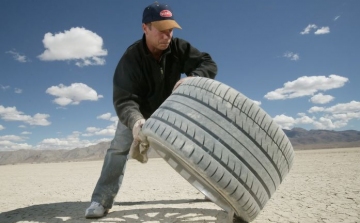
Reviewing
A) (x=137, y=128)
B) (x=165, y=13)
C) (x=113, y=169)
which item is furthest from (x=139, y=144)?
(x=165, y=13)

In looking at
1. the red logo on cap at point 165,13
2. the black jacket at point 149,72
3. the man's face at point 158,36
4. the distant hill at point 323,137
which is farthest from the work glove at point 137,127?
the distant hill at point 323,137

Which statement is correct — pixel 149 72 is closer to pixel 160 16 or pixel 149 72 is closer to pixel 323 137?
pixel 160 16

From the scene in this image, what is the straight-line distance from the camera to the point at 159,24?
233cm

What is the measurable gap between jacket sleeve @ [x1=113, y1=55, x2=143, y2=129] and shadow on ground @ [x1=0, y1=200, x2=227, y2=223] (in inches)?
38.9

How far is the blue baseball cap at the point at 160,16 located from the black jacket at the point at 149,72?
10.2 inches

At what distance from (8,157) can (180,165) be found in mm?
175244

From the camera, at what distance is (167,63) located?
8.79 feet

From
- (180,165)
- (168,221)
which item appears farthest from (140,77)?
(168,221)

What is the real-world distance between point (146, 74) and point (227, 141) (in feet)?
4.08

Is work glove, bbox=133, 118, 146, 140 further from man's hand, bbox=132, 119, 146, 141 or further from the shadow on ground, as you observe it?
the shadow on ground

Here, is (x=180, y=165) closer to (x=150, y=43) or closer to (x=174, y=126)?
(x=174, y=126)

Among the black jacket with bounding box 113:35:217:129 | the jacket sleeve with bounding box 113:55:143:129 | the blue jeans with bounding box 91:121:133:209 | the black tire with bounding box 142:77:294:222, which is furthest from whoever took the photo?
the blue jeans with bounding box 91:121:133:209

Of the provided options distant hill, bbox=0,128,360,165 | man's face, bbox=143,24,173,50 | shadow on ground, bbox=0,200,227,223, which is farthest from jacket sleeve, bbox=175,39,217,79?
distant hill, bbox=0,128,360,165

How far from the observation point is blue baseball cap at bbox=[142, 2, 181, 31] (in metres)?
2.33
